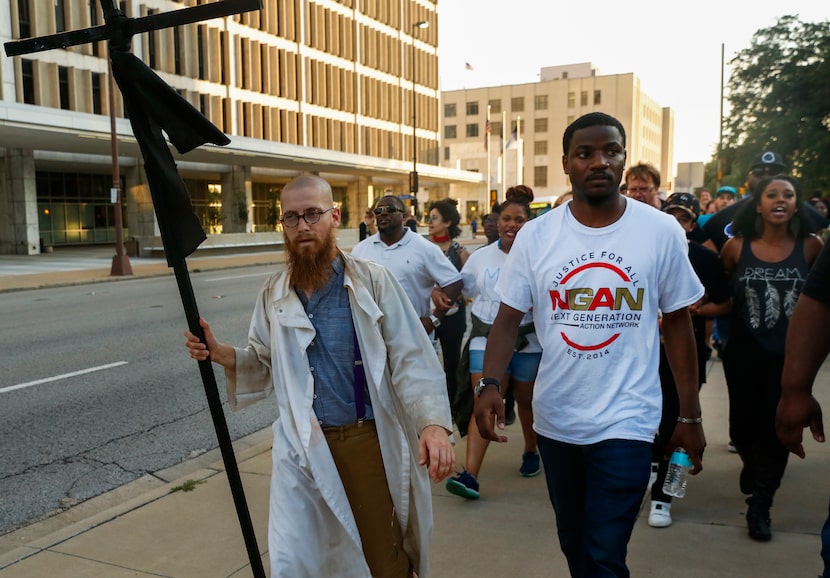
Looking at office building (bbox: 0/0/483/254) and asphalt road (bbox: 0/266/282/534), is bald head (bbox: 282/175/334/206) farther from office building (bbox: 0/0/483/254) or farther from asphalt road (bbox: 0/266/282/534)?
office building (bbox: 0/0/483/254)

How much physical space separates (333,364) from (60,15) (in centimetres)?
4161

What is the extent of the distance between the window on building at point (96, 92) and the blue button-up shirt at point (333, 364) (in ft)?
139

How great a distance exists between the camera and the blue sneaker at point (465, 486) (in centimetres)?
465

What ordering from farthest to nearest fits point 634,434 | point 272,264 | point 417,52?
point 417,52 → point 272,264 → point 634,434

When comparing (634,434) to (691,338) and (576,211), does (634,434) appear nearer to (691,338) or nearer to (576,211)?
(691,338)

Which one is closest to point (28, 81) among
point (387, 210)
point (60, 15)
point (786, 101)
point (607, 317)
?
point (60, 15)

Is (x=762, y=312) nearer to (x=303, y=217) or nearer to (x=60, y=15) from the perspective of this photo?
(x=303, y=217)

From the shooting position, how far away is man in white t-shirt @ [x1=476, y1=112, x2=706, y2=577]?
271cm

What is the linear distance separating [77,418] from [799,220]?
5.84 meters

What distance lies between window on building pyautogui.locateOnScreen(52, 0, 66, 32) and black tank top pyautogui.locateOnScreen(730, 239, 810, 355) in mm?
40369

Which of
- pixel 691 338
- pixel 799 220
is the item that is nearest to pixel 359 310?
pixel 691 338

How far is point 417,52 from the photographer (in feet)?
232

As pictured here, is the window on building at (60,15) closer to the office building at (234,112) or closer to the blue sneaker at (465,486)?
the office building at (234,112)

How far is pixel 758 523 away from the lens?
159 inches
